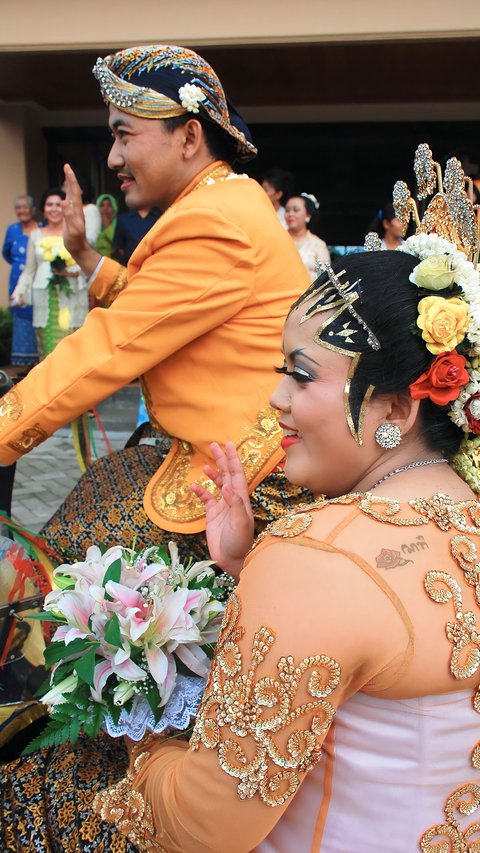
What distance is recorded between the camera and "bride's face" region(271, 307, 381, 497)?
125 cm

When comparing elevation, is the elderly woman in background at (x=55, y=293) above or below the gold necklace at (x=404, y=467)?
below

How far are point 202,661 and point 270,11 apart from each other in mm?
7045

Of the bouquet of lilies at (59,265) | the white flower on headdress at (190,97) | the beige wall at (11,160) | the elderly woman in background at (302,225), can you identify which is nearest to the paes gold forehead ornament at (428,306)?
the white flower on headdress at (190,97)

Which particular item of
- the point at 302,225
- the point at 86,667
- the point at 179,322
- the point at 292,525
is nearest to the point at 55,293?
the point at 302,225

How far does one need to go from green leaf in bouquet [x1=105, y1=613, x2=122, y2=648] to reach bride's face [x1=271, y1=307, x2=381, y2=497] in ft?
1.37

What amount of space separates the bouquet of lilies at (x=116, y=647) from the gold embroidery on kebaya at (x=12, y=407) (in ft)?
2.23

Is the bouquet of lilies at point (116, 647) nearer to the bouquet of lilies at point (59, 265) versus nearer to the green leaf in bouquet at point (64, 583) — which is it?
the green leaf in bouquet at point (64, 583)

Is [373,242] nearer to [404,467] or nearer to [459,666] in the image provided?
[404,467]

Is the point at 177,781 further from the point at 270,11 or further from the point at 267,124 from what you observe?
the point at 267,124

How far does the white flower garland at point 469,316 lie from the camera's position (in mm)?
1246

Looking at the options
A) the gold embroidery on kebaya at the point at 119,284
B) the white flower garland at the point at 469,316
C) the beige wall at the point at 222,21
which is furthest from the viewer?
the beige wall at the point at 222,21

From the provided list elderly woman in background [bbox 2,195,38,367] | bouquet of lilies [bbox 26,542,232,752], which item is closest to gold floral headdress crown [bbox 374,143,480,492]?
bouquet of lilies [bbox 26,542,232,752]

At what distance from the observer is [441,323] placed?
118cm

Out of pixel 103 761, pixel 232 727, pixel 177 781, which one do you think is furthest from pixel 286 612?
pixel 103 761
